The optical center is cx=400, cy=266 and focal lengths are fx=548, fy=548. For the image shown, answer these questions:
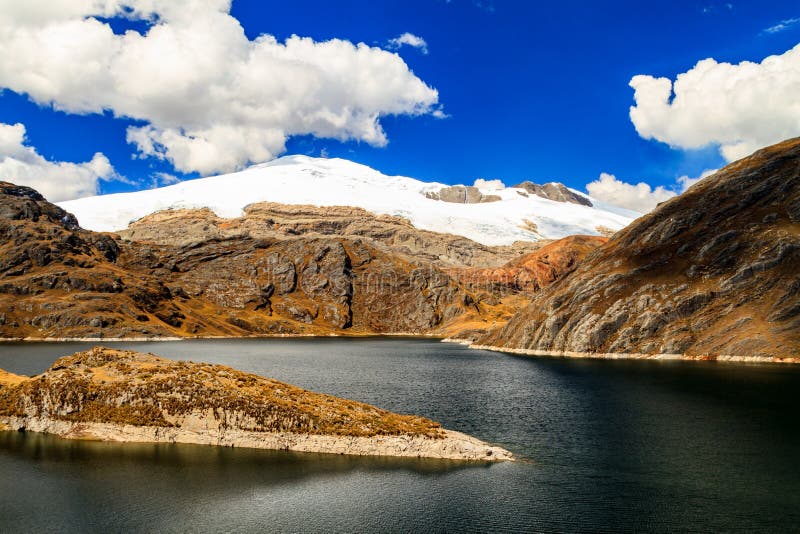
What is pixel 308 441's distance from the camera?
5578cm

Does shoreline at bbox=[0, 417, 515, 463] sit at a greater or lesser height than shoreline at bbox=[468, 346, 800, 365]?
lesser

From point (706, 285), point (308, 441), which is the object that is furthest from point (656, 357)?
point (308, 441)

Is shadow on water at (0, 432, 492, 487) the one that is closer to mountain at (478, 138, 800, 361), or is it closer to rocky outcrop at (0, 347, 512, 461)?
rocky outcrop at (0, 347, 512, 461)

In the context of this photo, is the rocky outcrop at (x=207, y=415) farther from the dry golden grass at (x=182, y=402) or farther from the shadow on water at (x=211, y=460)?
the shadow on water at (x=211, y=460)

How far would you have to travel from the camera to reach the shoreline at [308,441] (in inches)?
2127

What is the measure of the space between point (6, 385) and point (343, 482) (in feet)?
160

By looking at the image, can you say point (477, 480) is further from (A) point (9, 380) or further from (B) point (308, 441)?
(A) point (9, 380)

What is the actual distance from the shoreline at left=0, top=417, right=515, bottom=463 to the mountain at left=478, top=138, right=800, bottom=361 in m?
108

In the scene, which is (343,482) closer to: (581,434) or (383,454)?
(383,454)

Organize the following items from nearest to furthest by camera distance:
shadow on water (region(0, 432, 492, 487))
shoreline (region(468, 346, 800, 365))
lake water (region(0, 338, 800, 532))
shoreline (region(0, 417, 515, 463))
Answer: lake water (region(0, 338, 800, 532)) < shadow on water (region(0, 432, 492, 487)) < shoreline (region(0, 417, 515, 463)) < shoreline (region(468, 346, 800, 365))

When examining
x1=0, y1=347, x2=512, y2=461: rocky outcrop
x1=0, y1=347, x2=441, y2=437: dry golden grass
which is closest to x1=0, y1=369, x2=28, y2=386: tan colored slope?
x1=0, y1=347, x2=441, y2=437: dry golden grass

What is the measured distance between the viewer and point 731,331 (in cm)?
14275

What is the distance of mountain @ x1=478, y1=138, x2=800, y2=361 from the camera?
141 m

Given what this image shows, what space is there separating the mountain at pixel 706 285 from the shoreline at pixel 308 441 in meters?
108
